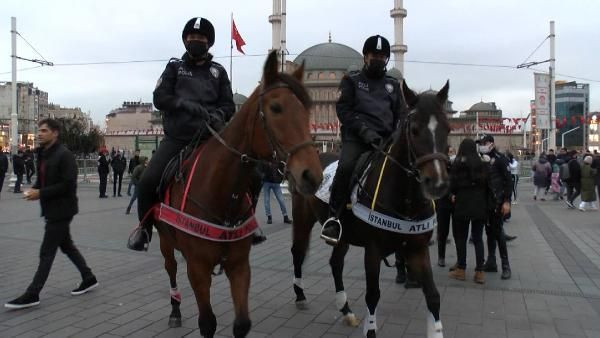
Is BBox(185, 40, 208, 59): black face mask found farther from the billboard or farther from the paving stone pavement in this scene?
the billboard

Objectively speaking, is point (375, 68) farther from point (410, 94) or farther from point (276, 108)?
point (276, 108)

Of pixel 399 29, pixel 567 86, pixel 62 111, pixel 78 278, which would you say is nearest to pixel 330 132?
pixel 399 29

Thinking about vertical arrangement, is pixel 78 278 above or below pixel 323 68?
below

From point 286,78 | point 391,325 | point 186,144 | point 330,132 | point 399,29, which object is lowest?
point 391,325

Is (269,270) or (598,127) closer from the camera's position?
(269,270)

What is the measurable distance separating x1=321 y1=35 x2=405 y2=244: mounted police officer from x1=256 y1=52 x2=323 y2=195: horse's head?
1.91 meters

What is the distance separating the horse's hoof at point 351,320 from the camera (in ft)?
17.4

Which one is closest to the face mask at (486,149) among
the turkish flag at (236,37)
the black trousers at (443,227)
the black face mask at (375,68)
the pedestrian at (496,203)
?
the pedestrian at (496,203)

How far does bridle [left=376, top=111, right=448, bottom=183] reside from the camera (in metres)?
3.71

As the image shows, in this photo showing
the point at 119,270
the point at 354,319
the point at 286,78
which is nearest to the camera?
the point at 286,78

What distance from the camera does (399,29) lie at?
128 feet

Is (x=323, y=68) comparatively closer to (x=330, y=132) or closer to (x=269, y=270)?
(x=330, y=132)

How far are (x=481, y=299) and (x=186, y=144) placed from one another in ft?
14.0

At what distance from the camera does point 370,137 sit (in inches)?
193
